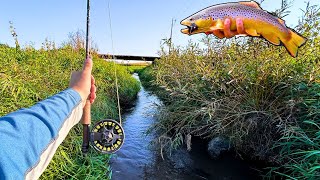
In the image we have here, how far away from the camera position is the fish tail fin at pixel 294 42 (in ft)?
8.33

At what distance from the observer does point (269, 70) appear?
3945 millimetres

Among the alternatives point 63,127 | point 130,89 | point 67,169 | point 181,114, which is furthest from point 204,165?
point 130,89

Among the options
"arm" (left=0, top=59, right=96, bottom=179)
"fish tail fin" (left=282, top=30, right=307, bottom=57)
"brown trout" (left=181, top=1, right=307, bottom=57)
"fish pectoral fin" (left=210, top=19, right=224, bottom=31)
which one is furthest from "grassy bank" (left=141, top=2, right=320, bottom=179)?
"arm" (left=0, top=59, right=96, bottom=179)

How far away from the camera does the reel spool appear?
8.39ft

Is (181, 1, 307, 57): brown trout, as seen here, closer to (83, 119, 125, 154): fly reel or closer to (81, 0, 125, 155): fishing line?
(81, 0, 125, 155): fishing line

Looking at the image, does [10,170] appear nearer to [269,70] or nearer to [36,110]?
[36,110]

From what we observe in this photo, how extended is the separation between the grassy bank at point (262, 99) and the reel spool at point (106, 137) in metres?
1.62

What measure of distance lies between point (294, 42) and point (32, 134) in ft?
8.22

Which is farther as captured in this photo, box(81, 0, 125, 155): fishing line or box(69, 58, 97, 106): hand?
box(81, 0, 125, 155): fishing line

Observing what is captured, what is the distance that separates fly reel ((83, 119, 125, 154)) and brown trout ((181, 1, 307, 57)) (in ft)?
3.82

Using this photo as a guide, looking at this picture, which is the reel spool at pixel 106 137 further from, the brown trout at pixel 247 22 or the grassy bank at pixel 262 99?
the grassy bank at pixel 262 99

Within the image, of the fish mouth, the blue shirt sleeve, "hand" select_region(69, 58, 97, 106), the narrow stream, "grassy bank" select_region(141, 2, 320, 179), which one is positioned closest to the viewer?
the blue shirt sleeve

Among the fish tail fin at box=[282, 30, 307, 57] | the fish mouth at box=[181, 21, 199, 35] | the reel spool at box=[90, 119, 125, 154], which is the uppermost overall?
the fish mouth at box=[181, 21, 199, 35]

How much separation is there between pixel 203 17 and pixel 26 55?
6471 millimetres
